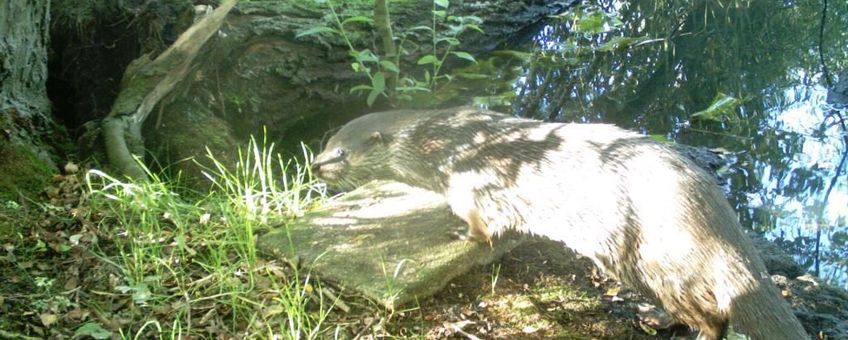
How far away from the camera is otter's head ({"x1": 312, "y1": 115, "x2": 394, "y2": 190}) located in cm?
330

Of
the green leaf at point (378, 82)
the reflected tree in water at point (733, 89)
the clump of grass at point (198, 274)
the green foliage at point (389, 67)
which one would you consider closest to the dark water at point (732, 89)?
the reflected tree in water at point (733, 89)

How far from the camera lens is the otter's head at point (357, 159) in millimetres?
3297

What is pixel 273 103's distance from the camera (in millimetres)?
4645

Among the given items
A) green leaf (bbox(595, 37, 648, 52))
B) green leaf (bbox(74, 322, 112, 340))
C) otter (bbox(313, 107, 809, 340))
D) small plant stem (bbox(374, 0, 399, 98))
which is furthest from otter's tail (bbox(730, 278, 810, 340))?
green leaf (bbox(595, 37, 648, 52))

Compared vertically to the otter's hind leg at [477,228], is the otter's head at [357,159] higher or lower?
higher

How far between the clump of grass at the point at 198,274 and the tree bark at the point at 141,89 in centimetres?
37

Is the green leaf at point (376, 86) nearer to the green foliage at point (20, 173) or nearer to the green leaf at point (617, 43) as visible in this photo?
the green foliage at point (20, 173)

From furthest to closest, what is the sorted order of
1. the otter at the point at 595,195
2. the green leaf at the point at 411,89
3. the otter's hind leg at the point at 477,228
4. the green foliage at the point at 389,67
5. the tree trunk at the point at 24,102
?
the green leaf at the point at 411,89
the green foliage at the point at 389,67
the tree trunk at the point at 24,102
the otter's hind leg at the point at 477,228
the otter at the point at 595,195

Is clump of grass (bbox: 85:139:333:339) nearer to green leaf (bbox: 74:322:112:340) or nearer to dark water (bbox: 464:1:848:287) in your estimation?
green leaf (bbox: 74:322:112:340)

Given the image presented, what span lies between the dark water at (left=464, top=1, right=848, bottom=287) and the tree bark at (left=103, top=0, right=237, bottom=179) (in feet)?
6.54

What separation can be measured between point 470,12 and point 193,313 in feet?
16.9

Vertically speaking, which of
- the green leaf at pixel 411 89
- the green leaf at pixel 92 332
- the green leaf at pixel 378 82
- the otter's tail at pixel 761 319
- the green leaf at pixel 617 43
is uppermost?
the green leaf at pixel 617 43

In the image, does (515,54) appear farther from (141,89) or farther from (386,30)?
(141,89)

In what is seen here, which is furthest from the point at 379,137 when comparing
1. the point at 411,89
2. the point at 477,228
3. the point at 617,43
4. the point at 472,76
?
the point at 617,43
